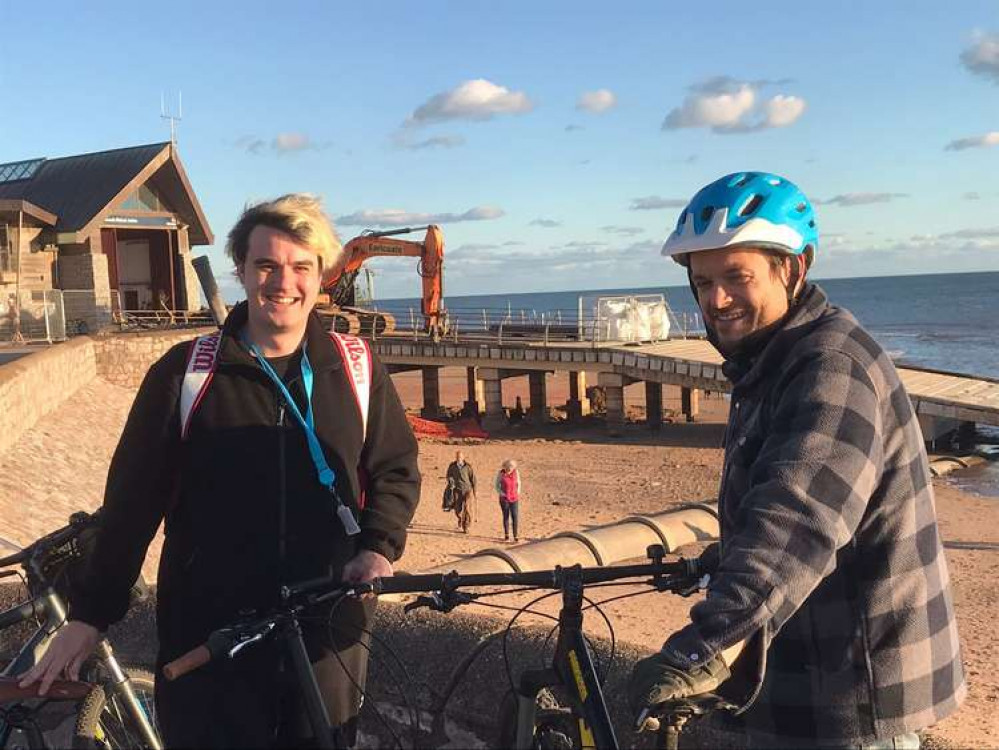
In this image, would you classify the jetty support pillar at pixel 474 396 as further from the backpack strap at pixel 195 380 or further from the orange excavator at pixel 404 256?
the backpack strap at pixel 195 380

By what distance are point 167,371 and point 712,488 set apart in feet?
59.6

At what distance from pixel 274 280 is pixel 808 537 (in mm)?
1482

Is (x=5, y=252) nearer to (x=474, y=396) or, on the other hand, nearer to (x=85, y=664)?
(x=474, y=396)

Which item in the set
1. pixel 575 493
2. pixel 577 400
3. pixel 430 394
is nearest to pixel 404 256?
pixel 430 394

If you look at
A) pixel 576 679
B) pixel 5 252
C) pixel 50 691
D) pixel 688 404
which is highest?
pixel 5 252

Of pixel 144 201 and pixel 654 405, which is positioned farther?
pixel 144 201

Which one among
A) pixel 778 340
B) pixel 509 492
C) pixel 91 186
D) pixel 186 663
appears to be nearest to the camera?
pixel 778 340

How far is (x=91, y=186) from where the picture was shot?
30.7 m

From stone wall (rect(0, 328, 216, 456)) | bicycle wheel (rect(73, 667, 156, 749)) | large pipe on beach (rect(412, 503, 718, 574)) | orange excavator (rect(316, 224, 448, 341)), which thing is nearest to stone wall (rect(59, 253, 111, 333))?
stone wall (rect(0, 328, 216, 456))

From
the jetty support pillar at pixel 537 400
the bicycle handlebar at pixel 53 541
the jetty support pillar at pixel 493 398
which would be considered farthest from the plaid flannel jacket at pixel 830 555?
the jetty support pillar at pixel 537 400

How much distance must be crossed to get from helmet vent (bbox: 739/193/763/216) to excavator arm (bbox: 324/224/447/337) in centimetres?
3034

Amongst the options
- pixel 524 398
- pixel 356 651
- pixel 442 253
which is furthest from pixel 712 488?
pixel 524 398

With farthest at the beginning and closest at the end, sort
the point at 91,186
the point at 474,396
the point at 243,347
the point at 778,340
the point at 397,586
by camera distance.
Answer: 1. the point at 474,396
2. the point at 91,186
3. the point at 243,347
4. the point at 397,586
5. the point at 778,340

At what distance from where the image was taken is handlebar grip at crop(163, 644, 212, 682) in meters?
2.07
